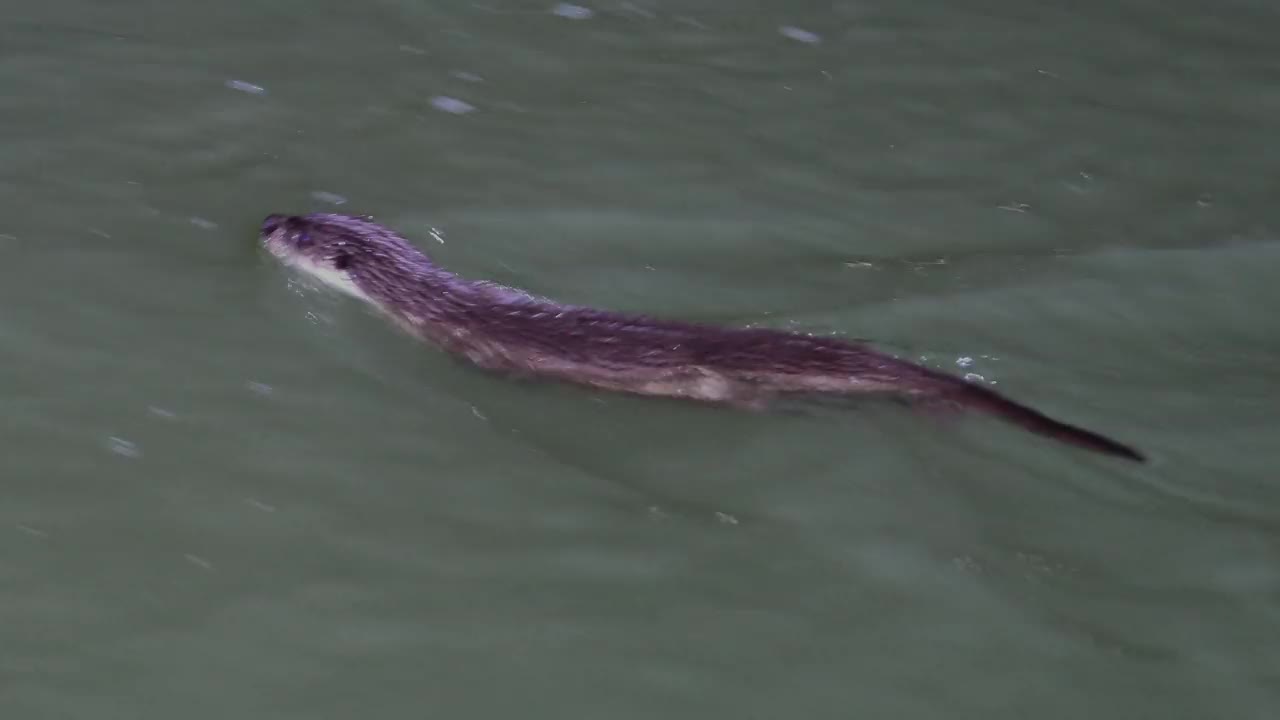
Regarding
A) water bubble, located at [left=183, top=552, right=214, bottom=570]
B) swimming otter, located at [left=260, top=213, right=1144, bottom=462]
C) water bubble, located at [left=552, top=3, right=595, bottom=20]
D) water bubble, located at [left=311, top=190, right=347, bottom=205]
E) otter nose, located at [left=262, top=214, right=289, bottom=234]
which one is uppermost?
water bubble, located at [left=552, top=3, right=595, bottom=20]

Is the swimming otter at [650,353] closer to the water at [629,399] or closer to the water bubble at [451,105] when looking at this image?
the water at [629,399]

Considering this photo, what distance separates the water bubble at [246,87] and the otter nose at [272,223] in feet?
3.37

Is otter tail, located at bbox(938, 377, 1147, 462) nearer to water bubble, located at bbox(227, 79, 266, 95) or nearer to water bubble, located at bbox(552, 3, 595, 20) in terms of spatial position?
water bubble, located at bbox(227, 79, 266, 95)

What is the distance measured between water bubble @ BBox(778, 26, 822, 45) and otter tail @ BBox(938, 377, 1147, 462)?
2.80 m

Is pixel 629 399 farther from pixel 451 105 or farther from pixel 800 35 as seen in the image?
pixel 800 35

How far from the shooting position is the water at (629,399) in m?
2.75

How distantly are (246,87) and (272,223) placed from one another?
45.3 inches

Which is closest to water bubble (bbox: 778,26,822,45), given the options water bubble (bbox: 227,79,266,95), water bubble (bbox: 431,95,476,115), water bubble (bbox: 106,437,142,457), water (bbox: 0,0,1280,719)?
water (bbox: 0,0,1280,719)

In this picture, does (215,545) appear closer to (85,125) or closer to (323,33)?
(85,125)

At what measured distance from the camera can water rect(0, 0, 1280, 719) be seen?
9.04ft

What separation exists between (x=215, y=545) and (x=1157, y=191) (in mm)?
3347

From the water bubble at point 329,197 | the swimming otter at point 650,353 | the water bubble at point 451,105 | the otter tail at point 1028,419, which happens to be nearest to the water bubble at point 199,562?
the swimming otter at point 650,353

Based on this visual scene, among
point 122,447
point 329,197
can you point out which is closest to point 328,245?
point 329,197

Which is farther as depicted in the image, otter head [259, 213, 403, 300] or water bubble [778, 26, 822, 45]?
water bubble [778, 26, 822, 45]
